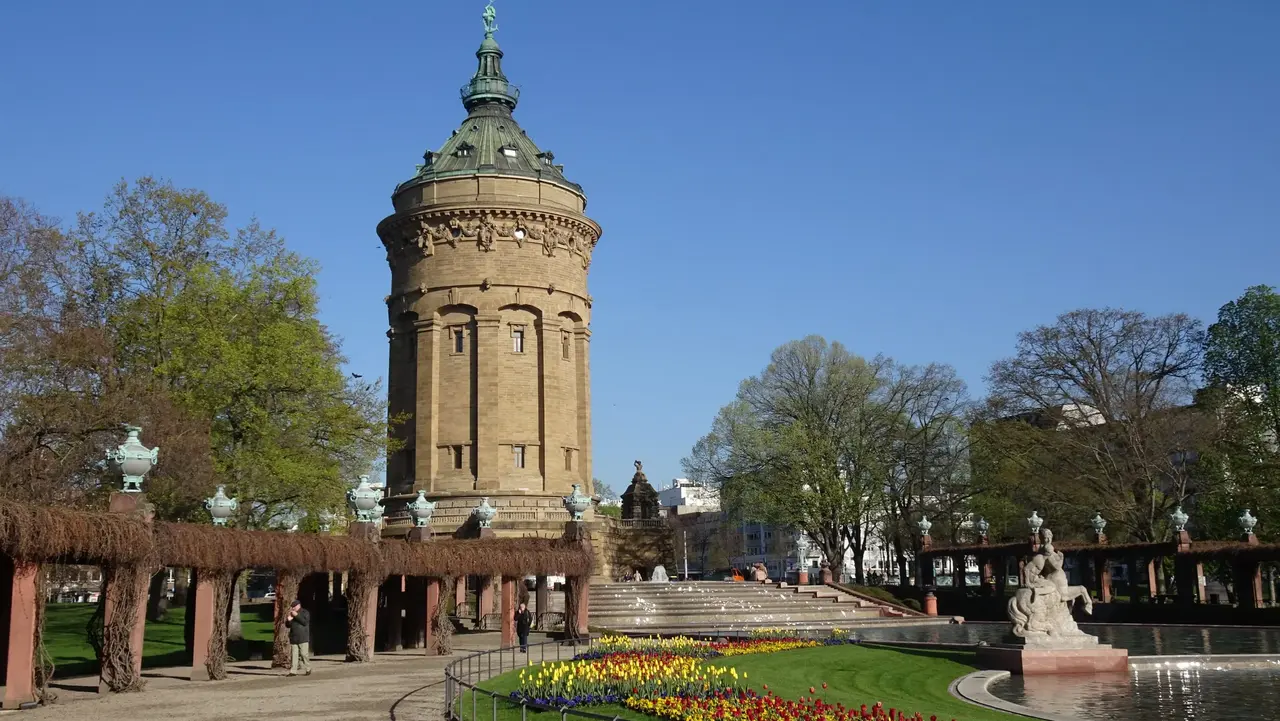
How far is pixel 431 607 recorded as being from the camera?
32375mm

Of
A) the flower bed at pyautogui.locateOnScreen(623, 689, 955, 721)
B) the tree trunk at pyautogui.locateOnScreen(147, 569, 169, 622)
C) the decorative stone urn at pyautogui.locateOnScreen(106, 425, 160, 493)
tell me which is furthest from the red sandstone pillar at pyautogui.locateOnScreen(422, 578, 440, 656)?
the tree trunk at pyautogui.locateOnScreen(147, 569, 169, 622)

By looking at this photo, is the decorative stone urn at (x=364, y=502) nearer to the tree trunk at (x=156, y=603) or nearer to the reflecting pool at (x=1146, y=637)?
the reflecting pool at (x=1146, y=637)

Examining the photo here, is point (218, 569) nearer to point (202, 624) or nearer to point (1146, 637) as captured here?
point (202, 624)

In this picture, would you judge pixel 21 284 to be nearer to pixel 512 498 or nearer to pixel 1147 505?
pixel 512 498

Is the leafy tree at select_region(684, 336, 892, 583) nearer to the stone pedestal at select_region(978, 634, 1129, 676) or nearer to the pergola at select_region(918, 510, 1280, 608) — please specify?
the pergola at select_region(918, 510, 1280, 608)

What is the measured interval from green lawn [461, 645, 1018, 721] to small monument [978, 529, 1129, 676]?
3.32 feet

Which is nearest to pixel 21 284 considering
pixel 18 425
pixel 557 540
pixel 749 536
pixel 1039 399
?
pixel 18 425

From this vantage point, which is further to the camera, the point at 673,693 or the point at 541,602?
the point at 541,602

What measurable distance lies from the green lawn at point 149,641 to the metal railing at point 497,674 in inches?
310

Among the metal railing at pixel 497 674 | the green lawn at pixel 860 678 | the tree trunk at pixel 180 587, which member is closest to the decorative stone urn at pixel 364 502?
the metal railing at pixel 497 674

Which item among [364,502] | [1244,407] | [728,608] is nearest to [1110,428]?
[1244,407]

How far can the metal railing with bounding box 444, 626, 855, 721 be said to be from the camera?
52.5 feet

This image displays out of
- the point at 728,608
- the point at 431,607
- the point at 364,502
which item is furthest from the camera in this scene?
the point at 728,608

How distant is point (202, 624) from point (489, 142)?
38.9m
